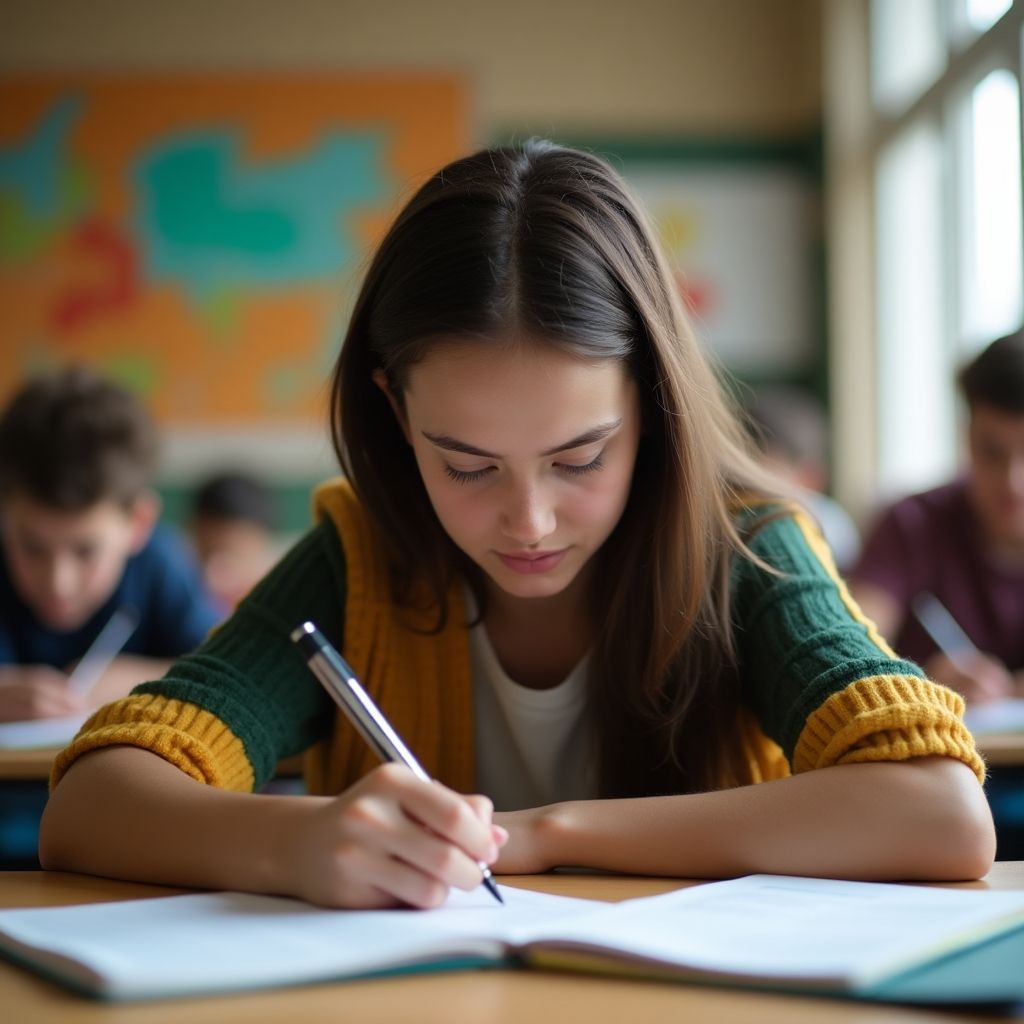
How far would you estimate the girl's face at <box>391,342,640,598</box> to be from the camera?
3.45 ft

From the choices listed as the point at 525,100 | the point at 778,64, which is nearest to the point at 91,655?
the point at 525,100

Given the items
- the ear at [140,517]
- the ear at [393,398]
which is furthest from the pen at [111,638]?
the ear at [393,398]

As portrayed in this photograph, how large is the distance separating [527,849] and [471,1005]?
11.9 inches

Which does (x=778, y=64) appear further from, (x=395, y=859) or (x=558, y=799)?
(x=395, y=859)

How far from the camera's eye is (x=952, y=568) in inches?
104

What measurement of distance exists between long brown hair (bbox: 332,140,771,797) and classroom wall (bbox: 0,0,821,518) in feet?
12.1

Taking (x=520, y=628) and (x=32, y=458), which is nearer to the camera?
(x=520, y=628)

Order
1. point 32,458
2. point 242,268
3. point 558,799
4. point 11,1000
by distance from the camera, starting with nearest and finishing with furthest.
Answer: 1. point 11,1000
2. point 558,799
3. point 32,458
4. point 242,268

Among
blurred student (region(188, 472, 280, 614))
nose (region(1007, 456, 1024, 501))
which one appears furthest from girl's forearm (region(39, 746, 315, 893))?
blurred student (region(188, 472, 280, 614))

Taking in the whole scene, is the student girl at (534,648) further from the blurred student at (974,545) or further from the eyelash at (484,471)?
the blurred student at (974,545)

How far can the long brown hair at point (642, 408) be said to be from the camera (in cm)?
109

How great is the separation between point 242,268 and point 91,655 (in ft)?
9.25

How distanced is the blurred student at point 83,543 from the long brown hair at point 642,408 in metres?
0.93

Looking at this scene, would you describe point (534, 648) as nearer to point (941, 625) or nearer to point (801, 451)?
point (941, 625)
